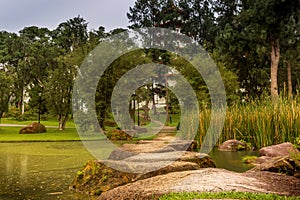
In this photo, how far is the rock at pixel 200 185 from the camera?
3718 millimetres

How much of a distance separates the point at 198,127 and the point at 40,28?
90.3 feet

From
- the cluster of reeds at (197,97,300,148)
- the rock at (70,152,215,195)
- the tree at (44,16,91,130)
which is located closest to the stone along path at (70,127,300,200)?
the rock at (70,152,215,195)

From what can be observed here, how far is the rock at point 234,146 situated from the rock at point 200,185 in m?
6.03

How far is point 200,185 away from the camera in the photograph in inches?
152

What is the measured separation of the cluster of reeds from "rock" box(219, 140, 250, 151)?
43 cm

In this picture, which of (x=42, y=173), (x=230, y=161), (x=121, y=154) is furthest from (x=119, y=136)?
(x=121, y=154)

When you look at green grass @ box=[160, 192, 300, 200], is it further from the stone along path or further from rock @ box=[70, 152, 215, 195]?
rock @ box=[70, 152, 215, 195]

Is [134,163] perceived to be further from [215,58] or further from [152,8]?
[152,8]

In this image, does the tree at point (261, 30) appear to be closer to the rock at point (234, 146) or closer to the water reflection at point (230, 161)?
the rock at point (234, 146)

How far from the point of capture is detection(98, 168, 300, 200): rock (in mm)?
3718

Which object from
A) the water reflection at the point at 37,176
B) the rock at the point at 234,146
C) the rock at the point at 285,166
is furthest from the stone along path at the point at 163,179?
the rock at the point at 234,146

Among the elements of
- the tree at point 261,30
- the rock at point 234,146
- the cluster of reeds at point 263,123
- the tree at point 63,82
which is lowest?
the rock at point 234,146

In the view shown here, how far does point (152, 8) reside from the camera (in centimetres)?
2970

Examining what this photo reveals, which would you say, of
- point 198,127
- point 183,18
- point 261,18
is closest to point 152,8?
point 183,18
